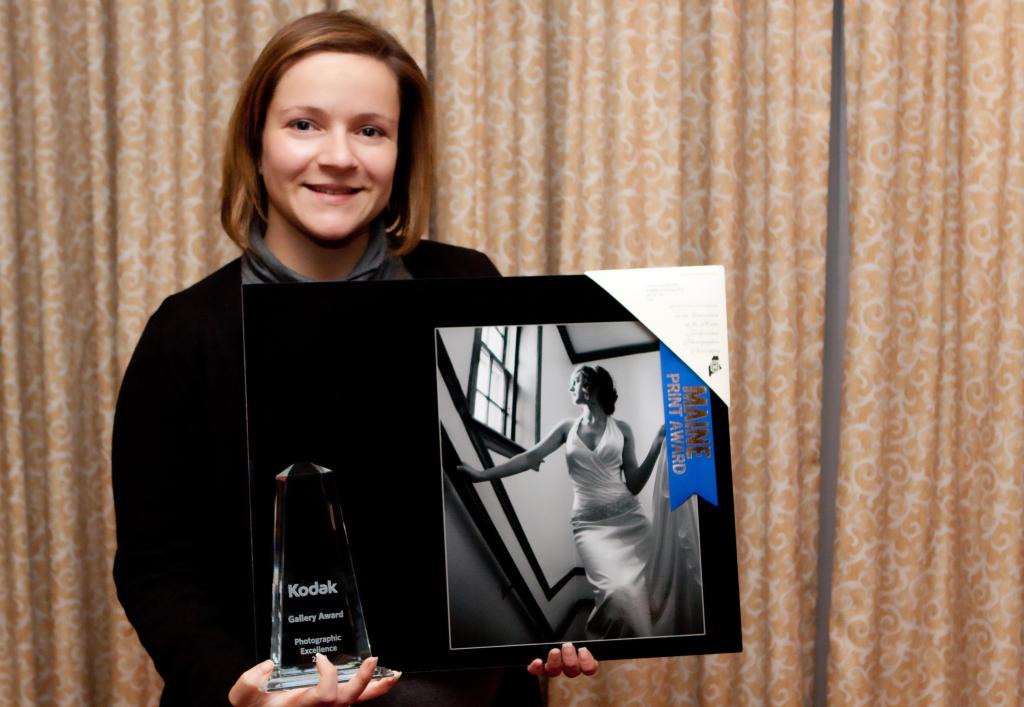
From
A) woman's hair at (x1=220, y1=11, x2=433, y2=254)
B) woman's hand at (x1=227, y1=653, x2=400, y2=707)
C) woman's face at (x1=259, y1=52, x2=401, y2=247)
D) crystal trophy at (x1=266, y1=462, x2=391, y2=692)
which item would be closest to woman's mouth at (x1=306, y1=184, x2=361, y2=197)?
woman's face at (x1=259, y1=52, x2=401, y2=247)

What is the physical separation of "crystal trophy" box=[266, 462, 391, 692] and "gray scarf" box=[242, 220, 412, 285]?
1.05ft

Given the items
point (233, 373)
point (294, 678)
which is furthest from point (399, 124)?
point (294, 678)

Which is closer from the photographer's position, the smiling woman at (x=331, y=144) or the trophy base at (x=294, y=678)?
the trophy base at (x=294, y=678)

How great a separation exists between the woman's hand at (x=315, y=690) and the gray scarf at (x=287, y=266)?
48cm

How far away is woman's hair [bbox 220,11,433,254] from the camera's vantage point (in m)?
1.23

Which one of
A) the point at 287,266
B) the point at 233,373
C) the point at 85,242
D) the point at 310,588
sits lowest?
the point at 310,588

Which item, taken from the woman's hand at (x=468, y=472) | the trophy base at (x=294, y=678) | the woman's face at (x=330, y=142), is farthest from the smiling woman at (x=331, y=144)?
the trophy base at (x=294, y=678)

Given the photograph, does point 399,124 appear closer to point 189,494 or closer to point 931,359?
point 189,494

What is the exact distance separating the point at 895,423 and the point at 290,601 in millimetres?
1447

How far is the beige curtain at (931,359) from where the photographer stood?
197cm

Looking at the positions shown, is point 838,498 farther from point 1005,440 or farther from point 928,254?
point 928,254

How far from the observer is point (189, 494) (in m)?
1.23

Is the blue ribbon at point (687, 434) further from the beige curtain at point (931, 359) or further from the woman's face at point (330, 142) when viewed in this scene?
the beige curtain at point (931, 359)

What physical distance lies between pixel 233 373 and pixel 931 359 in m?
1.42
